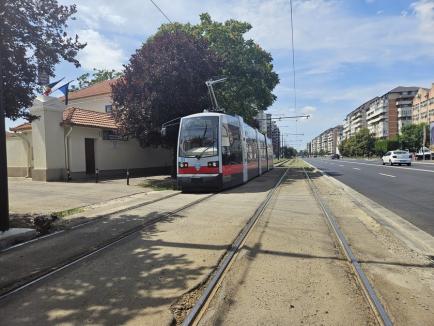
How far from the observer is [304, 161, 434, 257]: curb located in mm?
7773

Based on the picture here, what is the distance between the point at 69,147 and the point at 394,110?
157211 millimetres

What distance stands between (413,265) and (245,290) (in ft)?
9.39

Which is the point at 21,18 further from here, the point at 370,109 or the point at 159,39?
the point at 370,109

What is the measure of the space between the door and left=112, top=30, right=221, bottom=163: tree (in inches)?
104

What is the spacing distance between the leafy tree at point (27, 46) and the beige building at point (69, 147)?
41.0ft

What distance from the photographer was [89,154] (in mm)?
26562

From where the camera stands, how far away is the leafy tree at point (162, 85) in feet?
75.8

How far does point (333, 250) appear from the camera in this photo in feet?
24.2

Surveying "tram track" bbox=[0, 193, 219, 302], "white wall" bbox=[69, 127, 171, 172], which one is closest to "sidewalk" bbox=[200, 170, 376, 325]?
"tram track" bbox=[0, 193, 219, 302]

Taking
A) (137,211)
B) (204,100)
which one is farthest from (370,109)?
(137,211)

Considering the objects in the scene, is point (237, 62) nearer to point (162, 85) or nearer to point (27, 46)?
point (162, 85)

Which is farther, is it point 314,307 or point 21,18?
point 21,18

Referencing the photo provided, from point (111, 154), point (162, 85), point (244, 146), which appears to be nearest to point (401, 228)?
point (244, 146)

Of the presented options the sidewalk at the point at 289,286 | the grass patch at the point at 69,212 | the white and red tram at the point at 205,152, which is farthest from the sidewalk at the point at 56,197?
the sidewalk at the point at 289,286
